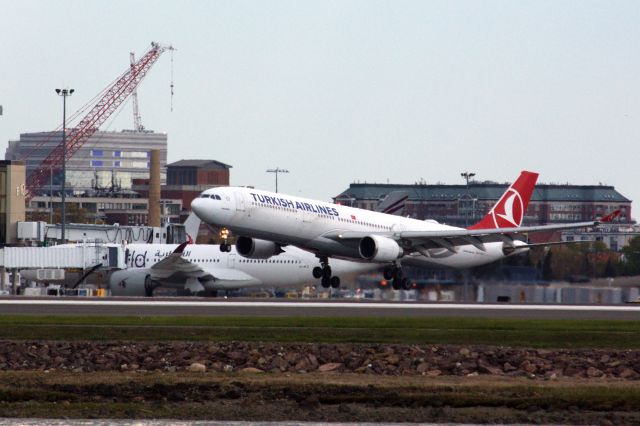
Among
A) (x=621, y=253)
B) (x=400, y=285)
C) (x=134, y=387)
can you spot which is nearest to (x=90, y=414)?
(x=134, y=387)

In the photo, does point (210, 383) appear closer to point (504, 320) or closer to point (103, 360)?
point (103, 360)

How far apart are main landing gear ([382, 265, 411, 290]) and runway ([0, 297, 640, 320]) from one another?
1052 cm

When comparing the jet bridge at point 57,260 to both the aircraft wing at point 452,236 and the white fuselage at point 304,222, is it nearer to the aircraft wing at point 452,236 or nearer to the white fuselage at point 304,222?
the white fuselage at point 304,222

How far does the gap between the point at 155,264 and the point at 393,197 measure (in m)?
65.3

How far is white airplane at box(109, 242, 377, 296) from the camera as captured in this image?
87.8m

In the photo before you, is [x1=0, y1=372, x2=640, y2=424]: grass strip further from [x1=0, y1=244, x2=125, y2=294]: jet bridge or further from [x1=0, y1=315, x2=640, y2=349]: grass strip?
[x1=0, y1=244, x2=125, y2=294]: jet bridge

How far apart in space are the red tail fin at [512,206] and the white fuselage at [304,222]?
6981 mm

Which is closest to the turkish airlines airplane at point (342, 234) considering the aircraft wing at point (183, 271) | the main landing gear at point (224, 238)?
the main landing gear at point (224, 238)

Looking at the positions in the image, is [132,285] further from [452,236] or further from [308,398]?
[308,398]

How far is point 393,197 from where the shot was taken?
5960 inches

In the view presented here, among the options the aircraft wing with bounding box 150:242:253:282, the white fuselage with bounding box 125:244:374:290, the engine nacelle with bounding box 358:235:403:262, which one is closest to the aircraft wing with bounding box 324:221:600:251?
the engine nacelle with bounding box 358:235:403:262

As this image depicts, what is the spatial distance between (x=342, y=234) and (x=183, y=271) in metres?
20.6

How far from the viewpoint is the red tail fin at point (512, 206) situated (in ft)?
284

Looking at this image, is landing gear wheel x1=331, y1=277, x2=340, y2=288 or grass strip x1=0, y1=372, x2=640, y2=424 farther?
landing gear wheel x1=331, y1=277, x2=340, y2=288
